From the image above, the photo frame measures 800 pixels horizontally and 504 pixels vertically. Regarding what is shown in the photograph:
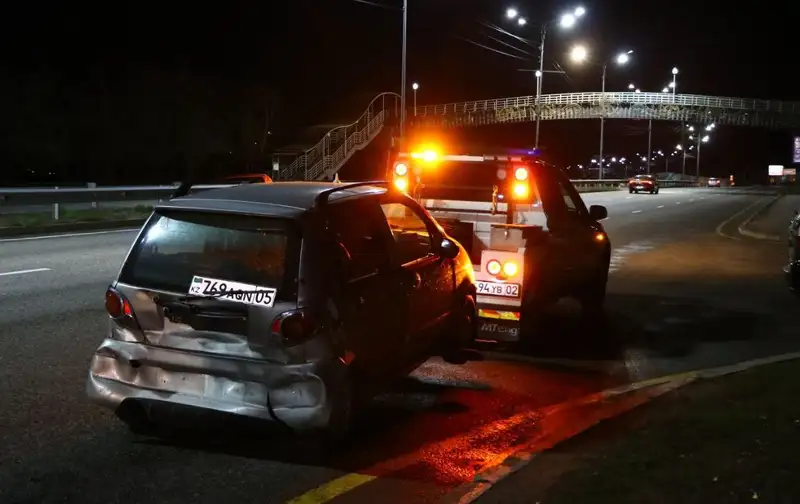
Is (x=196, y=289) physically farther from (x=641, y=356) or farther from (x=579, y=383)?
(x=641, y=356)

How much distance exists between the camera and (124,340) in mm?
5070

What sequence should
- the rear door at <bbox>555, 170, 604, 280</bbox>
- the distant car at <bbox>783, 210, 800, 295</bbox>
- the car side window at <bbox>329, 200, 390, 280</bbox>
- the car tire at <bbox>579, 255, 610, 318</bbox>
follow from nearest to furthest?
the car side window at <bbox>329, 200, 390, 280</bbox>
the rear door at <bbox>555, 170, 604, 280</bbox>
the car tire at <bbox>579, 255, 610, 318</bbox>
the distant car at <bbox>783, 210, 800, 295</bbox>

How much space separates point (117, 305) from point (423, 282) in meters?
2.17

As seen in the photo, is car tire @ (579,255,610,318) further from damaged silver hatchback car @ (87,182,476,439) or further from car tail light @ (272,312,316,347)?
car tail light @ (272,312,316,347)

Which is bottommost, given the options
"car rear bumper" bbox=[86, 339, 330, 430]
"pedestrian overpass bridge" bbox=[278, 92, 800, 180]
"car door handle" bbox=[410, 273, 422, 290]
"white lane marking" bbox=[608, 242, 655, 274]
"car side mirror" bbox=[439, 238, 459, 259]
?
"white lane marking" bbox=[608, 242, 655, 274]

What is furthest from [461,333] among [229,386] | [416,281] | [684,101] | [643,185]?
[684,101]

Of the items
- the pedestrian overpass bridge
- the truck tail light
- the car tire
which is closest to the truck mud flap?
the truck tail light

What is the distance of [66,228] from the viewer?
20.3 meters

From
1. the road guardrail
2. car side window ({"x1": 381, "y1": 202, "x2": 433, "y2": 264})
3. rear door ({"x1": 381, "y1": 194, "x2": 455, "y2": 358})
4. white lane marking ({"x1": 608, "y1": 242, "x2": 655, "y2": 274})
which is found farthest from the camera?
the road guardrail

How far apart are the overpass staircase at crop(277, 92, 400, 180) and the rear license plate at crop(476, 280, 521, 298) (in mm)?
38018

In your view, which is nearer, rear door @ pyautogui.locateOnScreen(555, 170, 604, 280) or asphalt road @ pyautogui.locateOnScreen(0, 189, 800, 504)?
asphalt road @ pyautogui.locateOnScreen(0, 189, 800, 504)

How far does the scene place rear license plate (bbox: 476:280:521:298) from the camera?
304 inches

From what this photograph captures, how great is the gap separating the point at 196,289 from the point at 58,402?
1952 mm

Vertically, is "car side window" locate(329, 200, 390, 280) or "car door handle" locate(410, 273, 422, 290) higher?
"car side window" locate(329, 200, 390, 280)
